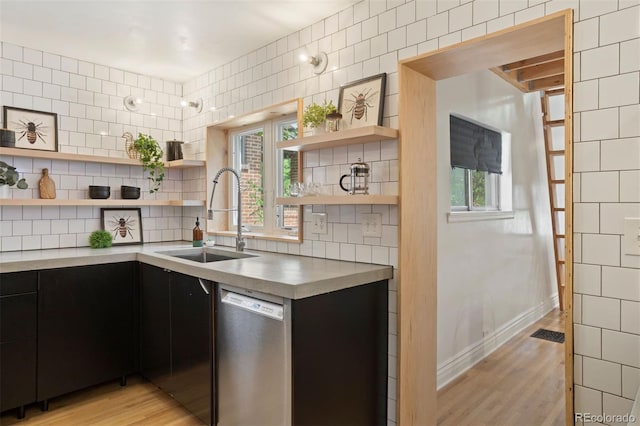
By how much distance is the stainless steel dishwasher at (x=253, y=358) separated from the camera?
177 cm

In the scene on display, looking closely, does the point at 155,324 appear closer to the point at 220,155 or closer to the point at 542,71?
the point at 220,155

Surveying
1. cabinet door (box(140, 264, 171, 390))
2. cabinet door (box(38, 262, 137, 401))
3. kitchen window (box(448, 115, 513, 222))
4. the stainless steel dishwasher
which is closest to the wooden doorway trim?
the stainless steel dishwasher

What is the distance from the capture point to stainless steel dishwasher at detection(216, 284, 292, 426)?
177 cm

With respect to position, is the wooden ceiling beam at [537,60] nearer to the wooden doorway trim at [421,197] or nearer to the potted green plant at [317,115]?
the wooden doorway trim at [421,197]

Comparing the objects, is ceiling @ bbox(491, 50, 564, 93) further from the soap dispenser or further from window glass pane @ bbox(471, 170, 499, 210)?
the soap dispenser

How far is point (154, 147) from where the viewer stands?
11.5 ft

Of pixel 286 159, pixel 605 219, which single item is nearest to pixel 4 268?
pixel 286 159

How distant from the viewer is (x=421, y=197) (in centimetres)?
224

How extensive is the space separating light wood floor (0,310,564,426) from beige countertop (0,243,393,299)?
0.90 meters

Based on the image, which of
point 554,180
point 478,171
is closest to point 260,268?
point 478,171

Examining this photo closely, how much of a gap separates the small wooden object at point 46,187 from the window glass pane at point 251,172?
4.50 feet

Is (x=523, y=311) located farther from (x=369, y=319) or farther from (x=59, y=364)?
(x=59, y=364)

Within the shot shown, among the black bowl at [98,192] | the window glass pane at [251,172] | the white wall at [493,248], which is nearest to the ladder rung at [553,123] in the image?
the white wall at [493,248]

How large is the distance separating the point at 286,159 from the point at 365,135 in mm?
1231
